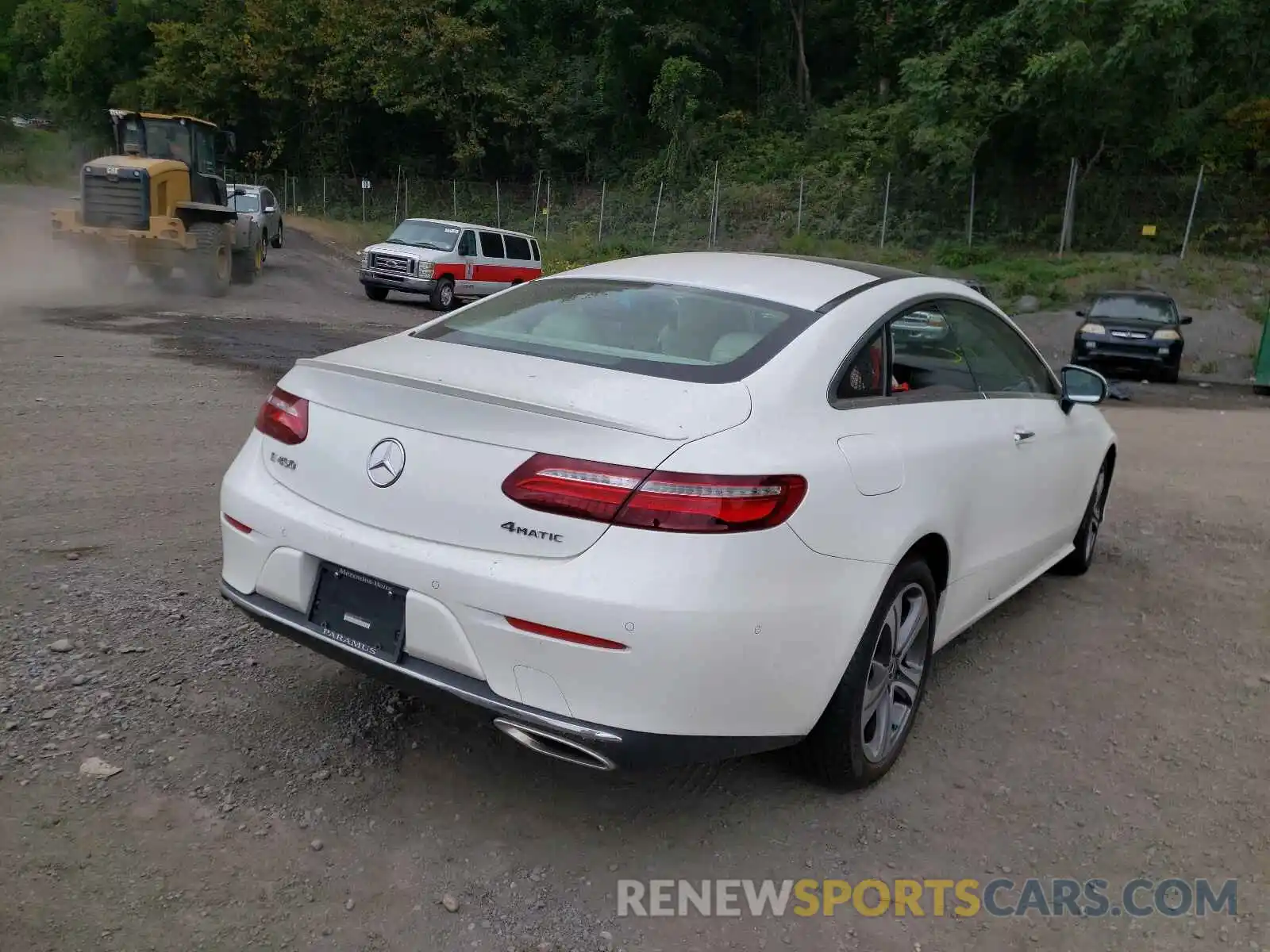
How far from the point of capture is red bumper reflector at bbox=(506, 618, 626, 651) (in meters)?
2.72

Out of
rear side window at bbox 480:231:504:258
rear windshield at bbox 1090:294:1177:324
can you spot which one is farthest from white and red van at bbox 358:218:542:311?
rear windshield at bbox 1090:294:1177:324

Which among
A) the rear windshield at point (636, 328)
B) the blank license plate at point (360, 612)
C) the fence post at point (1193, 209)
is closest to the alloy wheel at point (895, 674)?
the rear windshield at point (636, 328)

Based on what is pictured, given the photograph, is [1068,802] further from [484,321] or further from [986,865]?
[484,321]

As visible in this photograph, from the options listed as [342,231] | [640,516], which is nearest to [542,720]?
[640,516]

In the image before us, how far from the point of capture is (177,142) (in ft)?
61.7

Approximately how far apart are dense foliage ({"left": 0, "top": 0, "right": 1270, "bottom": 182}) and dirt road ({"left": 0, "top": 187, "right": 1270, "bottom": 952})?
25.9 metres

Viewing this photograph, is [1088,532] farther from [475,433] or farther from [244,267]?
[244,267]

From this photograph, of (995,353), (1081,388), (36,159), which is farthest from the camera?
(36,159)

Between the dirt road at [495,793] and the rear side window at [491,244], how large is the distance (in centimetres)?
1811

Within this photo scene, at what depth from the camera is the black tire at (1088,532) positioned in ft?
18.7

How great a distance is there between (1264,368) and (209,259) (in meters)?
17.6

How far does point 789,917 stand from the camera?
113 inches

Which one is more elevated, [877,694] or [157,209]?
[157,209]

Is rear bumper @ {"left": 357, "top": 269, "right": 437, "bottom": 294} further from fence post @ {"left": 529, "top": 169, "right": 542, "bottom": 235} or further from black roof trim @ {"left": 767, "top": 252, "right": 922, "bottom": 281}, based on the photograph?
fence post @ {"left": 529, "top": 169, "right": 542, "bottom": 235}
